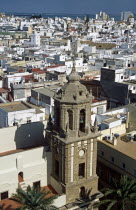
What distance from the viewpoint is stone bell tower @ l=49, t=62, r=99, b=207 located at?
23156mm

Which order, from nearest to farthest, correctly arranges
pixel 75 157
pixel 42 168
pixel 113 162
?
1. pixel 75 157
2. pixel 42 168
3. pixel 113 162

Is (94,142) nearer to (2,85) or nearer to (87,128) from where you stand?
(87,128)

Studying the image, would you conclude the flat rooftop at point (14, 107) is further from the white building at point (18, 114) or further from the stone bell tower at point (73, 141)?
the stone bell tower at point (73, 141)

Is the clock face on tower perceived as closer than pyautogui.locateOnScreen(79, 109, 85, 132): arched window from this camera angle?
No

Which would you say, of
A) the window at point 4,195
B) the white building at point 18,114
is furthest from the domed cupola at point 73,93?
the white building at point 18,114

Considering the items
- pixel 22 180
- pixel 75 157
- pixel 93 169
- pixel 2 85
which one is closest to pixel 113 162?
pixel 93 169

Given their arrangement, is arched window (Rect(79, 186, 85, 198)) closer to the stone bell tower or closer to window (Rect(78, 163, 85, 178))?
the stone bell tower

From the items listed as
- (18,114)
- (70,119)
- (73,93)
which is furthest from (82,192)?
(18,114)

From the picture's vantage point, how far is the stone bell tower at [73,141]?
23.2m

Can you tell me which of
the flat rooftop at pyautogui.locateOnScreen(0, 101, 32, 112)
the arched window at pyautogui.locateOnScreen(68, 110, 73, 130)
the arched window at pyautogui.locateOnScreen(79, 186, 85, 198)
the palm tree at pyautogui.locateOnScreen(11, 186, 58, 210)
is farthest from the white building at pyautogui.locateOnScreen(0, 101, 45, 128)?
the palm tree at pyautogui.locateOnScreen(11, 186, 58, 210)

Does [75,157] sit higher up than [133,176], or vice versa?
[75,157]

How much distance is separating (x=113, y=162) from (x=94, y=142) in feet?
22.1

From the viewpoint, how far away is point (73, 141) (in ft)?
76.0

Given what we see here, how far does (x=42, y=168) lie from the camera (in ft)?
84.8
